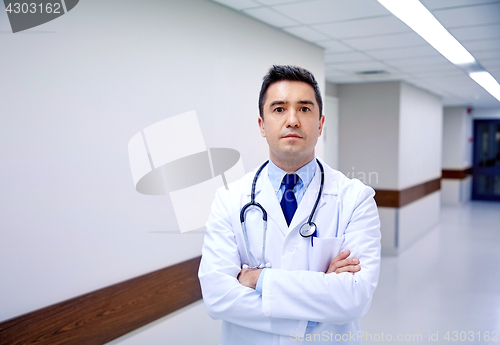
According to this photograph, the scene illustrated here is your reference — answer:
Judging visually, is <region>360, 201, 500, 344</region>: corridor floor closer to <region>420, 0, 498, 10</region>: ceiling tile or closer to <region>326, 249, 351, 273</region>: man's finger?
<region>326, 249, 351, 273</region>: man's finger

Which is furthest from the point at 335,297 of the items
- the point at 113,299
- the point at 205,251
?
the point at 113,299

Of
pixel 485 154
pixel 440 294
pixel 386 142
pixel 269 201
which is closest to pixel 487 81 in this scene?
pixel 386 142

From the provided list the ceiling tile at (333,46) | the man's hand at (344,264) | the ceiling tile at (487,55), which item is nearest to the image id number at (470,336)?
the man's hand at (344,264)

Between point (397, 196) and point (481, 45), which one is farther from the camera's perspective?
point (397, 196)

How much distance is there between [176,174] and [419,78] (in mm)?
4679

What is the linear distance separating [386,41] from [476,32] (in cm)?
74

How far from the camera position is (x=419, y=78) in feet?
19.3

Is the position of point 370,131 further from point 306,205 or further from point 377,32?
point 306,205

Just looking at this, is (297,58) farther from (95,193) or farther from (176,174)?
(95,193)

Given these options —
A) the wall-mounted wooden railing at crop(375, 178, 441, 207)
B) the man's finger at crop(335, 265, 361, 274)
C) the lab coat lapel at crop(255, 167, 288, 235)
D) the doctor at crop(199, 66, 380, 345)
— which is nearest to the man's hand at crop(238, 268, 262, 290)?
the doctor at crop(199, 66, 380, 345)

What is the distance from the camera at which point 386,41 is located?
376 cm

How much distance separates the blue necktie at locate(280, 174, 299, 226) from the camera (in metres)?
1.55

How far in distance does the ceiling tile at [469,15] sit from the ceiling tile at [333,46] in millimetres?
1004

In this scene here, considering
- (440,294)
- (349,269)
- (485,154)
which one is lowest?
(440,294)
